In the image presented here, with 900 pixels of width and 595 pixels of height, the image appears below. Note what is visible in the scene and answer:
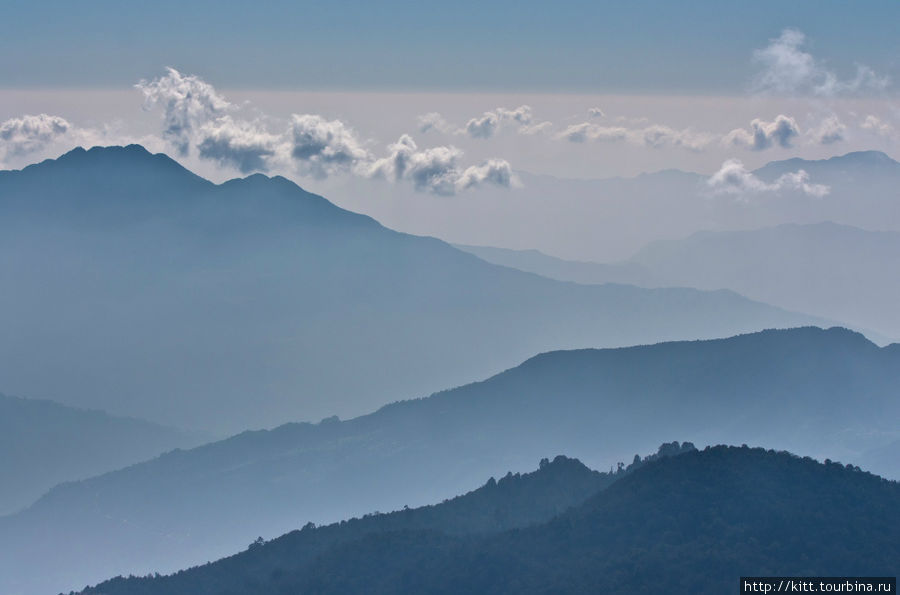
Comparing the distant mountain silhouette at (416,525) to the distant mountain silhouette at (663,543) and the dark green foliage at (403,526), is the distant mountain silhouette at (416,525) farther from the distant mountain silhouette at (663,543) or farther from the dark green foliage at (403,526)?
the distant mountain silhouette at (663,543)

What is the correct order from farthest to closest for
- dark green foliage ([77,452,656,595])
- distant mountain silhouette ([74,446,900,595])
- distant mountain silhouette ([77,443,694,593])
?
1. distant mountain silhouette ([77,443,694,593])
2. dark green foliage ([77,452,656,595])
3. distant mountain silhouette ([74,446,900,595])

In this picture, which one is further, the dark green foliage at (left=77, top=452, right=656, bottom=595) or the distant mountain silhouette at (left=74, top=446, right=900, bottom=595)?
the dark green foliage at (left=77, top=452, right=656, bottom=595)

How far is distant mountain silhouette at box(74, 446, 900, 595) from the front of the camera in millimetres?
128750

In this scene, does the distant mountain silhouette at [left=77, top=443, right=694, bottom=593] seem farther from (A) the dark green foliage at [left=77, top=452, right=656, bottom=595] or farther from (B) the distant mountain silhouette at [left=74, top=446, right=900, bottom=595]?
(B) the distant mountain silhouette at [left=74, top=446, right=900, bottom=595]

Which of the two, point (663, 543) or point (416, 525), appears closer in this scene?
point (663, 543)

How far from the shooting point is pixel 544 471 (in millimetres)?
178000

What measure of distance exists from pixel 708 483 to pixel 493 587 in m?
28.4

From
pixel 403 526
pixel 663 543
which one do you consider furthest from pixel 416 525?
pixel 663 543

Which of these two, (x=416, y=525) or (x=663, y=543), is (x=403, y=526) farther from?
(x=663, y=543)

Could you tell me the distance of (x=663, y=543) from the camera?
13562cm

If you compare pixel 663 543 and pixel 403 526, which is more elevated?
pixel 403 526

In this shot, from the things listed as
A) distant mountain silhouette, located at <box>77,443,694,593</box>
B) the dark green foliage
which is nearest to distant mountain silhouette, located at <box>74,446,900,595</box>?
the dark green foliage

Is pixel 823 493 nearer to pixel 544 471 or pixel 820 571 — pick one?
A: pixel 820 571

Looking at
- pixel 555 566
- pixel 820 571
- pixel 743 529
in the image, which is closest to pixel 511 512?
pixel 555 566
